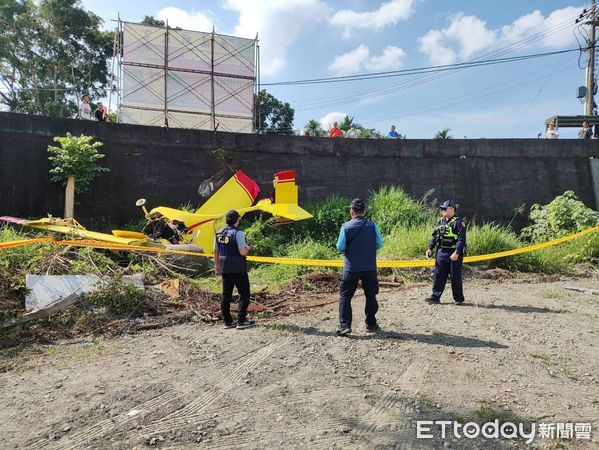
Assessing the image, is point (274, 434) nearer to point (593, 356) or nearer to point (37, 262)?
point (593, 356)

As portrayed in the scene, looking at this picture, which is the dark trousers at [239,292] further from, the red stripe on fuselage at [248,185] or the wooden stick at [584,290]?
the red stripe on fuselage at [248,185]

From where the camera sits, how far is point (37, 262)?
6363mm

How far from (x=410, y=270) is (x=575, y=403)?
5.15 meters

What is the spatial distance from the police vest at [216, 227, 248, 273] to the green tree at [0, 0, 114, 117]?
24857mm

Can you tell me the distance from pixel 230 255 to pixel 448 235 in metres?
3.34

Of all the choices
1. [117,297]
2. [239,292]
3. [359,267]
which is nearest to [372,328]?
[359,267]

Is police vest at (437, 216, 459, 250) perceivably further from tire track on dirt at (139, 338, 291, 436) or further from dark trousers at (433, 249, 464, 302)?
tire track on dirt at (139, 338, 291, 436)

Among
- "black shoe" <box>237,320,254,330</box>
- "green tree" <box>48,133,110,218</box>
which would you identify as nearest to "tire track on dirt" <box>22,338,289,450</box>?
"black shoe" <box>237,320,254,330</box>

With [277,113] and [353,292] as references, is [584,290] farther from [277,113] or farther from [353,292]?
[277,113]

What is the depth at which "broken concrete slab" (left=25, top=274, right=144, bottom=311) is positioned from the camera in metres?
5.70

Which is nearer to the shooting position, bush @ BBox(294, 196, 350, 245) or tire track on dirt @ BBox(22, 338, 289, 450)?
tire track on dirt @ BBox(22, 338, 289, 450)

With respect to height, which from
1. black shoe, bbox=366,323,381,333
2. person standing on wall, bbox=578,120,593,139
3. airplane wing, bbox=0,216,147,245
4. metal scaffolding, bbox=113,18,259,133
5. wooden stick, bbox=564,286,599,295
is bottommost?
black shoe, bbox=366,323,381,333

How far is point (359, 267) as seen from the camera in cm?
535

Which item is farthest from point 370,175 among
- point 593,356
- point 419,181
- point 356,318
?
point 593,356
